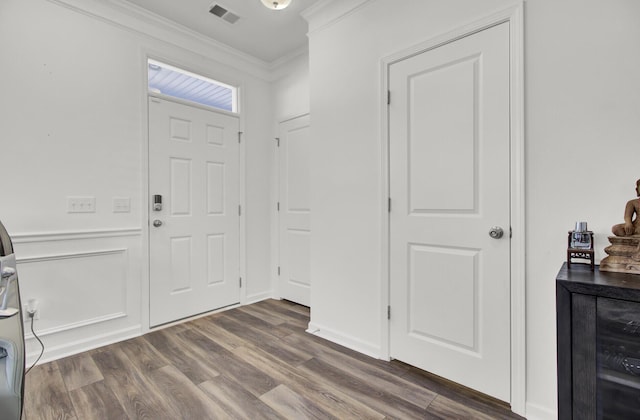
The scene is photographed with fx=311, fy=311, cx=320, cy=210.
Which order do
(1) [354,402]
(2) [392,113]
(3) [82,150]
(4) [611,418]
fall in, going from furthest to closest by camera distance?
(3) [82,150] → (2) [392,113] → (1) [354,402] → (4) [611,418]

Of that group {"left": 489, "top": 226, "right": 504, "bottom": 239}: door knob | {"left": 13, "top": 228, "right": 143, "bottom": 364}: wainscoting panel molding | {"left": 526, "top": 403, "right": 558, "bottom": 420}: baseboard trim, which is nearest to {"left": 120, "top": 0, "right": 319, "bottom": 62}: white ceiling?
{"left": 13, "top": 228, "right": 143, "bottom": 364}: wainscoting panel molding

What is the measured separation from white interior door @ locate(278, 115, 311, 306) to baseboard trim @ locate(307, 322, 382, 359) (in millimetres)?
648

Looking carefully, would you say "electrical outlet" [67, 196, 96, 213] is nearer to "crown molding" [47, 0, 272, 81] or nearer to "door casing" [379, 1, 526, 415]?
"crown molding" [47, 0, 272, 81]

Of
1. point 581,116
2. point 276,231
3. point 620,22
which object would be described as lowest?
point 276,231

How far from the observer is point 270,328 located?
2.76m

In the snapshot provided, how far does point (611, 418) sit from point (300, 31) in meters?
3.29

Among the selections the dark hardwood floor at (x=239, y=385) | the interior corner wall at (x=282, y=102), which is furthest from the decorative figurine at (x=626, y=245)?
the interior corner wall at (x=282, y=102)

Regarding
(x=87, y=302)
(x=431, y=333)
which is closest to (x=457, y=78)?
(x=431, y=333)

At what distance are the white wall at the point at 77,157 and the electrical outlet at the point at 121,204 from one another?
3 cm

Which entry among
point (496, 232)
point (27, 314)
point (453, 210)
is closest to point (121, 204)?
point (27, 314)

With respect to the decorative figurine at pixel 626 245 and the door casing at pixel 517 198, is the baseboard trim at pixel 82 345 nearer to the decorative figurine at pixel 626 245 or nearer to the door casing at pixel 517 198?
the door casing at pixel 517 198

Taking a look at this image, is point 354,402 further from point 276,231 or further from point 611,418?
point 276,231

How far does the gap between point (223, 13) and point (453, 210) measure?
2464 millimetres

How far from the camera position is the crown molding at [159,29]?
2402mm
